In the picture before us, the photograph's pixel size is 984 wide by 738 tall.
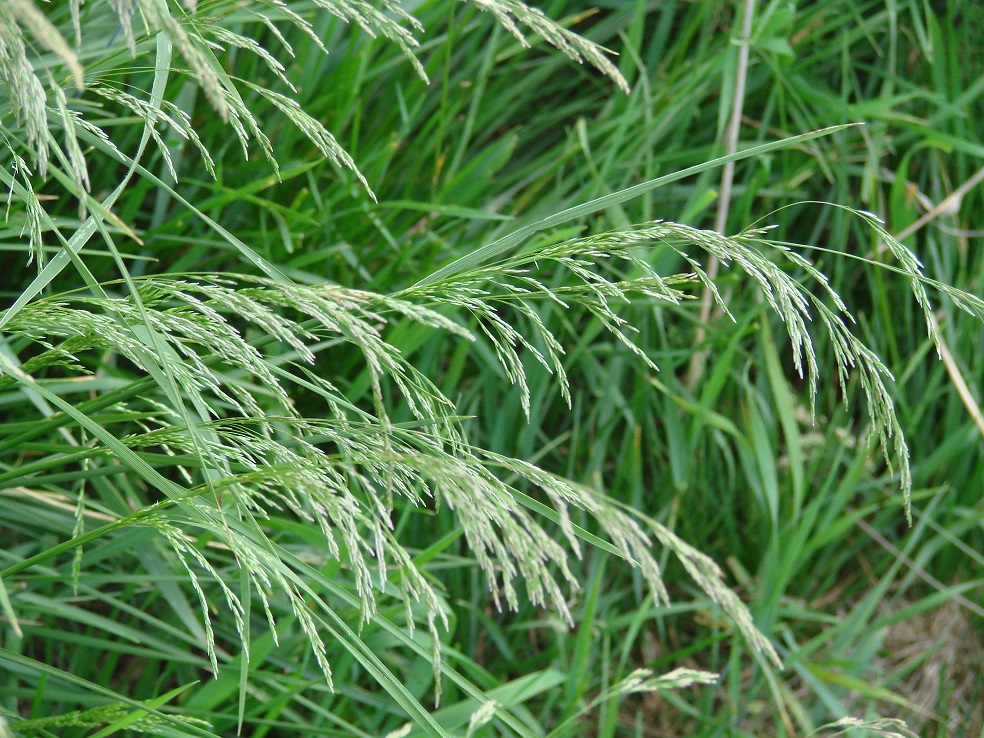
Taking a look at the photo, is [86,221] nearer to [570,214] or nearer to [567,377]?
[570,214]

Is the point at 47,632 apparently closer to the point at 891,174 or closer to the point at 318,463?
the point at 318,463

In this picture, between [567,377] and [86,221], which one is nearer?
[86,221]

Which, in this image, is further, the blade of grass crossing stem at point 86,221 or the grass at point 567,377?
the grass at point 567,377

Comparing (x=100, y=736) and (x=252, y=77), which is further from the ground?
(x=252, y=77)

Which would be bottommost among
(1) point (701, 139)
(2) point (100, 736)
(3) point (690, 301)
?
(2) point (100, 736)

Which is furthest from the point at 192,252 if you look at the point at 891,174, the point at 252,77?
the point at 891,174

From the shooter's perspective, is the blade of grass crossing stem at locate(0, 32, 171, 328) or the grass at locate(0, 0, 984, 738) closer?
the blade of grass crossing stem at locate(0, 32, 171, 328)

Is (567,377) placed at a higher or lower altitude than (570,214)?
lower

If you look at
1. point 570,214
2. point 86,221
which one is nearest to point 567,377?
point 570,214
